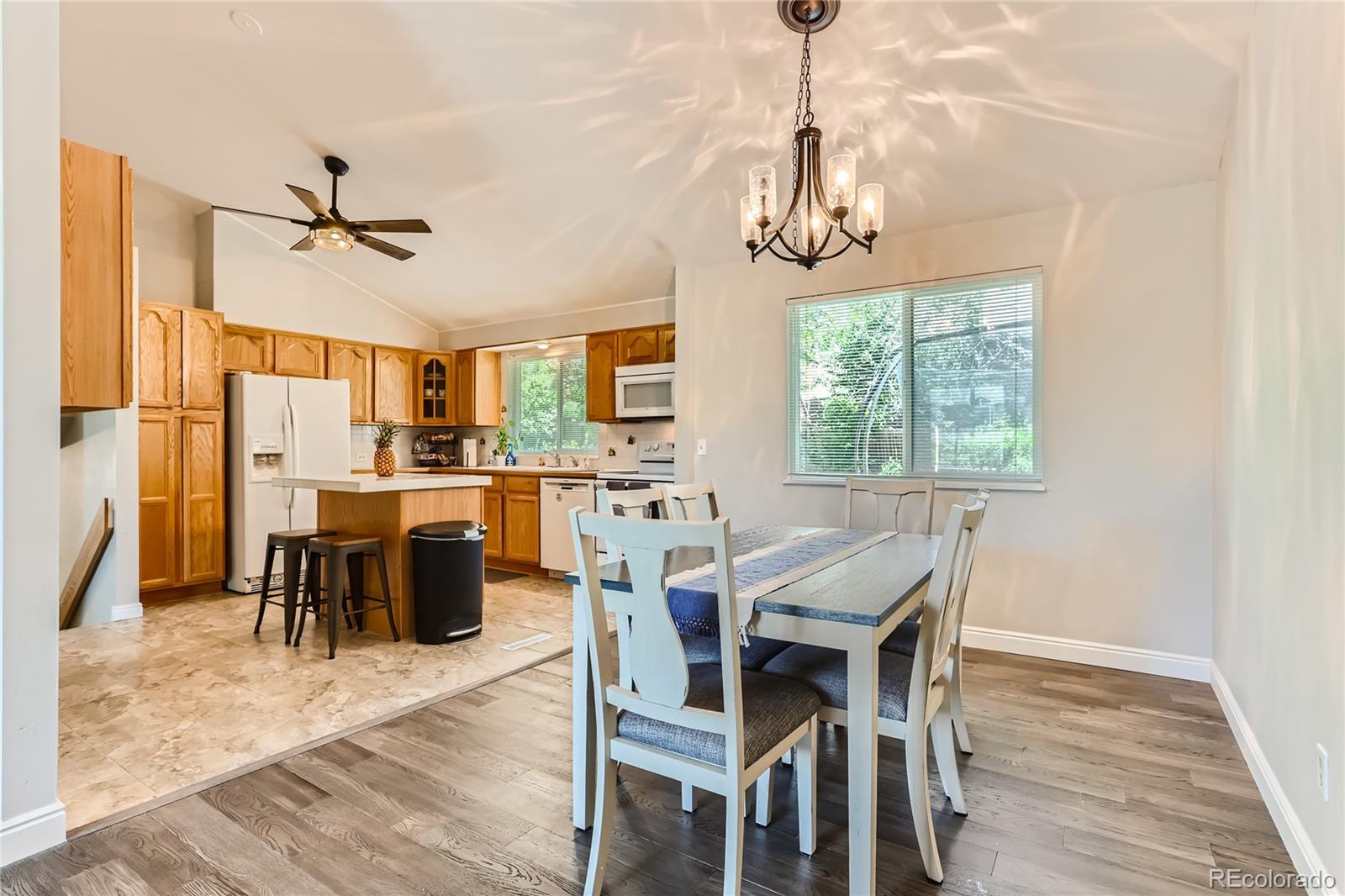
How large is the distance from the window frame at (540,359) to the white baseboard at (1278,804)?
4623 millimetres

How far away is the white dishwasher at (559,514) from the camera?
17.3 ft

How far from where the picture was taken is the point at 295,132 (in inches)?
155

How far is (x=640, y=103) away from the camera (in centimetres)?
315

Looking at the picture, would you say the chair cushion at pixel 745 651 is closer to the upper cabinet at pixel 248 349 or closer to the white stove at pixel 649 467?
the white stove at pixel 649 467

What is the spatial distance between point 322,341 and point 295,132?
2184 mm

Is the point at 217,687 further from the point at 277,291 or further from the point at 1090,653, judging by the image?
the point at 1090,653

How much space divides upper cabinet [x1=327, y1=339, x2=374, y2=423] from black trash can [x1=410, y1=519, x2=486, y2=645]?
275cm

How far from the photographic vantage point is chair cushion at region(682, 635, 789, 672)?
2064 millimetres

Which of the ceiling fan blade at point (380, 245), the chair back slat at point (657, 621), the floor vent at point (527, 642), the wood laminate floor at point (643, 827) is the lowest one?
the floor vent at point (527, 642)

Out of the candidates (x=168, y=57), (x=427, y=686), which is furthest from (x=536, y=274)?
(x=427, y=686)

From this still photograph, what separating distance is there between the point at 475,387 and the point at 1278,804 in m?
6.16

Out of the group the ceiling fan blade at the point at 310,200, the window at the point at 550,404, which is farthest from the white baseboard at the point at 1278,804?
the window at the point at 550,404

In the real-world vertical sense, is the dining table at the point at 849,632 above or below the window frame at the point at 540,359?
below

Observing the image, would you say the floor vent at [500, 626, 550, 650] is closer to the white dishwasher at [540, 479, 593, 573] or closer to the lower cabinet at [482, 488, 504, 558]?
the white dishwasher at [540, 479, 593, 573]
